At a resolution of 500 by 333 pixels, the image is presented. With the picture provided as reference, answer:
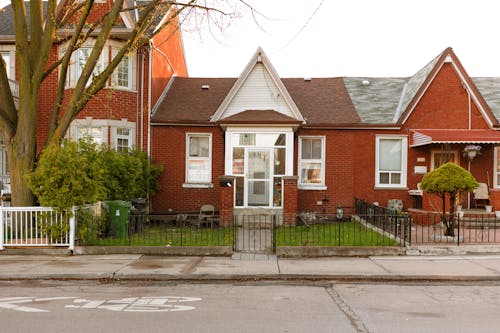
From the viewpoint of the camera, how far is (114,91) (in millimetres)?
16578

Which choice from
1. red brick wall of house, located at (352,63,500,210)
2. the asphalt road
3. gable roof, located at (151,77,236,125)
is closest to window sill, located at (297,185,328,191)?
red brick wall of house, located at (352,63,500,210)

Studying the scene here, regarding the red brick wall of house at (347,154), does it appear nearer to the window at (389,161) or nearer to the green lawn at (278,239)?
the window at (389,161)

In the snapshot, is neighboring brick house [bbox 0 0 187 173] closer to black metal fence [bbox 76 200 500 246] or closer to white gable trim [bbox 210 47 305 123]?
white gable trim [bbox 210 47 305 123]

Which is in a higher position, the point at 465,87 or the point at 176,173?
the point at 465,87

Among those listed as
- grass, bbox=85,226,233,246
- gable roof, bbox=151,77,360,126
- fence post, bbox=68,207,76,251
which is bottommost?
grass, bbox=85,226,233,246

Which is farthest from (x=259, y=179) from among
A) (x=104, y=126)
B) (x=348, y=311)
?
(x=348, y=311)

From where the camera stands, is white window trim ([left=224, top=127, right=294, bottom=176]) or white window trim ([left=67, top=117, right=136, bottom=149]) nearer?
white window trim ([left=224, top=127, right=294, bottom=176])

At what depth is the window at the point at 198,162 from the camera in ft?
58.5

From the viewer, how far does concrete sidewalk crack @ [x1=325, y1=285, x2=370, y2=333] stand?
5.77 m

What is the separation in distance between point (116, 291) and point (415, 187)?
43.5 ft

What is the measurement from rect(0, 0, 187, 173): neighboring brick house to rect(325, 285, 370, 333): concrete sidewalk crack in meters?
11.2

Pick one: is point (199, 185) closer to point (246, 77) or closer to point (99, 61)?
point (246, 77)

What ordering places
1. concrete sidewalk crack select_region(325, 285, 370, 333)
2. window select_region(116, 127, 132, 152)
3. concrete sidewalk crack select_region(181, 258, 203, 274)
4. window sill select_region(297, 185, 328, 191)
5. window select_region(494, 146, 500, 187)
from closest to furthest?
concrete sidewalk crack select_region(325, 285, 370, 333)
concrete sidewalk crack select_region(181, 258, 203, 274)
window select_region(116, 127, 132, 152)
window select_region(494, 146, 500, 187)
window sill select_region(297, 185, 328, 191)

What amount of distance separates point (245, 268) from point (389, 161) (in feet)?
34.0
